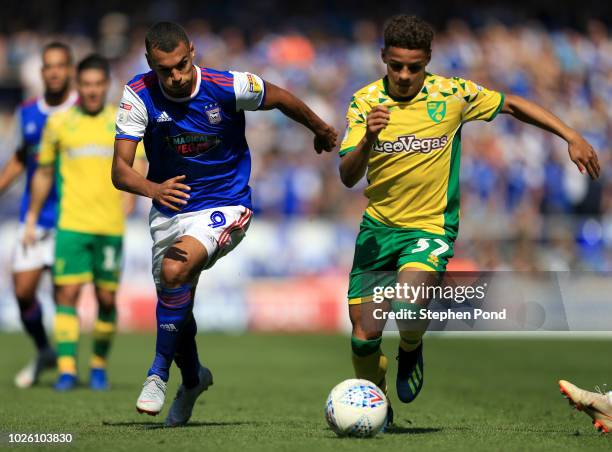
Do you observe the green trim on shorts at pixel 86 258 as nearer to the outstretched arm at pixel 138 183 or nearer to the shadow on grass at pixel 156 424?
the shadow on grass at pixel 156 424

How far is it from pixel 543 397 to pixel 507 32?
15.7 m

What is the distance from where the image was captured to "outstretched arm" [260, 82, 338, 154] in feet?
26.0

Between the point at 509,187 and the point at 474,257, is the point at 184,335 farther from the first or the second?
the point at 509,187

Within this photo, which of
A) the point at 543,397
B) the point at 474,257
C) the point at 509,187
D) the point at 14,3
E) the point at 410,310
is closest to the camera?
the point at 410,310

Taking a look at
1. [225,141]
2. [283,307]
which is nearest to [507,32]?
[283,307]

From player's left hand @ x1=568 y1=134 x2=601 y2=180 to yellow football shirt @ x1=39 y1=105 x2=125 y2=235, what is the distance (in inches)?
212

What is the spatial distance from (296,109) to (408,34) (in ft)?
3.24

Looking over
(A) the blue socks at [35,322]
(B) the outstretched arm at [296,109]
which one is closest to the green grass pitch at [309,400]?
(A) the blue socks at [35,322]

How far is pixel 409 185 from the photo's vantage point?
25.8ft

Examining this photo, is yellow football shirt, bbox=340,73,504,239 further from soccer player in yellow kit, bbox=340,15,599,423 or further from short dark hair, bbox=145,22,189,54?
short dark hair, bbox=145,22,189,54

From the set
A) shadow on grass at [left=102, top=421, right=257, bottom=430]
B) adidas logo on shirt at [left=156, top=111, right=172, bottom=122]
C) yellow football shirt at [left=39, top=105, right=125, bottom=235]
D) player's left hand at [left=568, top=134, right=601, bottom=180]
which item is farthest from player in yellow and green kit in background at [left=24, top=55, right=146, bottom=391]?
player's left hand at [left=568, top=134, right=601, bottom=180]

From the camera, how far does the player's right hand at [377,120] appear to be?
6945mm

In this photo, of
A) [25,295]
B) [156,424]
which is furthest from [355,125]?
→ [25,295]

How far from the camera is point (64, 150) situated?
11367 mm
